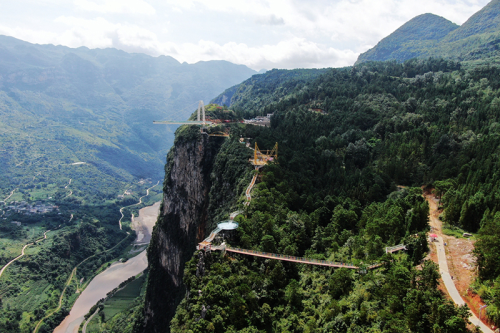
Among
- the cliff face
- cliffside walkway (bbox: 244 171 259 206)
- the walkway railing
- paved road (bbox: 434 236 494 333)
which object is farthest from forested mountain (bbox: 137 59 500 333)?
the walkway railing

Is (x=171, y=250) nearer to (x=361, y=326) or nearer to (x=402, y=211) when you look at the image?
(x=402, y=211)

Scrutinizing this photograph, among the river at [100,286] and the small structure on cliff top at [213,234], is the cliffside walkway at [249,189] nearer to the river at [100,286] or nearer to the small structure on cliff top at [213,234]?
the small structure on cliff top at [213,234]

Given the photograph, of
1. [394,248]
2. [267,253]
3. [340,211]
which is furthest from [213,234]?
[394,248]

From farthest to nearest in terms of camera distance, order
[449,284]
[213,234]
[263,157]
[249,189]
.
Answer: [263,157] < [249,189] < [213,234] < [449,284]

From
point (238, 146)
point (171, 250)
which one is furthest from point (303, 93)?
point (171, 250)

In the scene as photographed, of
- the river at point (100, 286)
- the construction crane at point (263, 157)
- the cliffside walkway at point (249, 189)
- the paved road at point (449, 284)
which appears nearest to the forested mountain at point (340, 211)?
the cliffside walkway at point (249, 189)

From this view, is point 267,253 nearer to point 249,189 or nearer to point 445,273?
point 445,273
